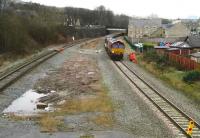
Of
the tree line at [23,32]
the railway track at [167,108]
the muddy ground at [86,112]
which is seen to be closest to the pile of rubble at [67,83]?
the muddy ground at [86,112]

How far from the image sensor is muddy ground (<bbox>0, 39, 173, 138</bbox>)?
1791 centimetres

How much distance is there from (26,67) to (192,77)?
57.4 feet

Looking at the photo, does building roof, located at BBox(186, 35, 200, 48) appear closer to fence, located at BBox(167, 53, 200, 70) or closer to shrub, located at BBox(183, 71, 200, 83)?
fence, located at BBox(167, 53, 200, 70)

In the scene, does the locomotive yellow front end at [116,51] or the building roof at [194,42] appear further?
the building roof at [194,42]

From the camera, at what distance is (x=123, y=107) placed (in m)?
23.3

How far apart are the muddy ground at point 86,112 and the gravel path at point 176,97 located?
6.95ft

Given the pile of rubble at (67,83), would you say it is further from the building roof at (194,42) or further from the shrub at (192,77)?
the building roof at (194,42)

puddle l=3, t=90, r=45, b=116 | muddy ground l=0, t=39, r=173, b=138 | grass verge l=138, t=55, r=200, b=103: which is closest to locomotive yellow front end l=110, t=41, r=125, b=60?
grass verge l=138, t=55, r=200, b=103

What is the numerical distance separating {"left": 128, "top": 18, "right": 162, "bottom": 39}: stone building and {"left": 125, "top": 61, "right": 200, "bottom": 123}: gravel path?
85375 millimetres

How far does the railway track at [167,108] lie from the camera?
18.5 meters

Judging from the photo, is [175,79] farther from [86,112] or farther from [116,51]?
[116,51]

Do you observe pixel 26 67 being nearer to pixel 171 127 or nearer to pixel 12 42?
pixel 12 42

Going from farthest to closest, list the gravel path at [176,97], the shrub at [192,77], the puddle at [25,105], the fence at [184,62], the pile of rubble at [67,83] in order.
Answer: the fence at [184,62]
the shrub at [192,77]
the pile of rubble at [67,83]
the puddle at [25,105]
the gravel path at [176,97]

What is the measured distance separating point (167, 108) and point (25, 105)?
8.18 metres
